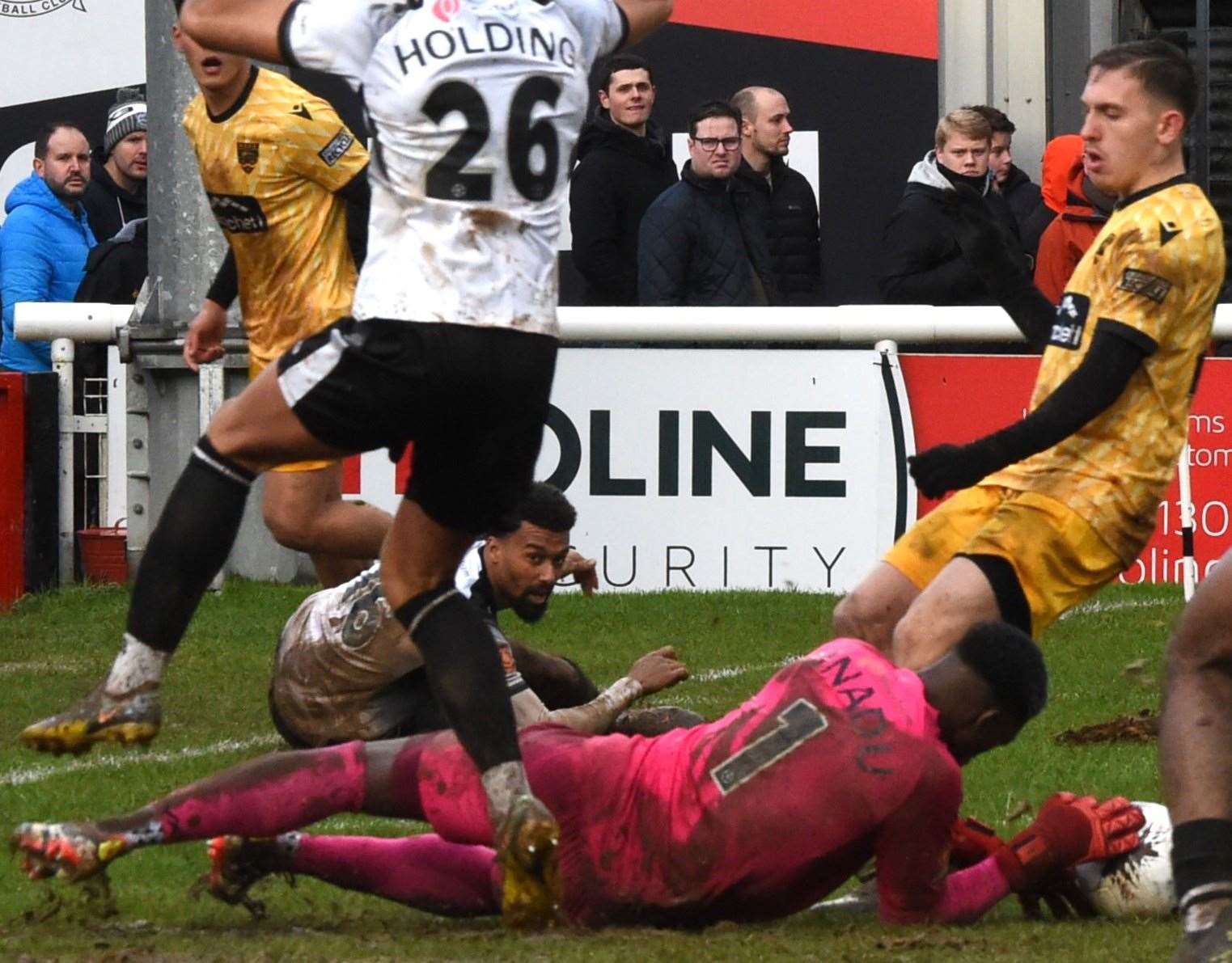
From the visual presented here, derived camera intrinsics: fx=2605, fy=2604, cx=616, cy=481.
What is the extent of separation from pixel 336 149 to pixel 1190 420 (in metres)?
4.75

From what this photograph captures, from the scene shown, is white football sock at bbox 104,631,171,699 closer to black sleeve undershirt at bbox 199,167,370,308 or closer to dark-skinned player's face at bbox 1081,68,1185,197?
dark-skinned player's face at bbox 1081,68,1185,197

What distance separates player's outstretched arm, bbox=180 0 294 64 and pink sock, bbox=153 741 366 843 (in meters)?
1.57

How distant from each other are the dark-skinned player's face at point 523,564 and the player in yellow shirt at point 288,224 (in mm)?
1455

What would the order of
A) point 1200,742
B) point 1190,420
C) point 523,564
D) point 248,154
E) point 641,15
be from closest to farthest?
point 1200,742
point 641,15
point 523,564
point 248,154
point 1190,420

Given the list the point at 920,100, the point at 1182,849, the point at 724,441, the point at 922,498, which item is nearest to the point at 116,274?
the point at 724,441

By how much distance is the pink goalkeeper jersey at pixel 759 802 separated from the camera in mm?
5398

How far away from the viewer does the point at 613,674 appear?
33.3 ft

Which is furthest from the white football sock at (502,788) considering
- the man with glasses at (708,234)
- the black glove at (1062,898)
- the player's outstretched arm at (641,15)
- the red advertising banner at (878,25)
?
the red advertising banner at (878,25)

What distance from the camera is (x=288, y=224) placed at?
9.52 meters

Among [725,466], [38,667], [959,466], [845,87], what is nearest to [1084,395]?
[959,466]

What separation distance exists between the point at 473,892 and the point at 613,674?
14.0ft

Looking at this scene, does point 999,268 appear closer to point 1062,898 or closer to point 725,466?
point 1062,898

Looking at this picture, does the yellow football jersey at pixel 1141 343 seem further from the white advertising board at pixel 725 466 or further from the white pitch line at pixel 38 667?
the white advertising board at pixel 725 466

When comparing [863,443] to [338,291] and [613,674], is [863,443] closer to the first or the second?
[613,674]
